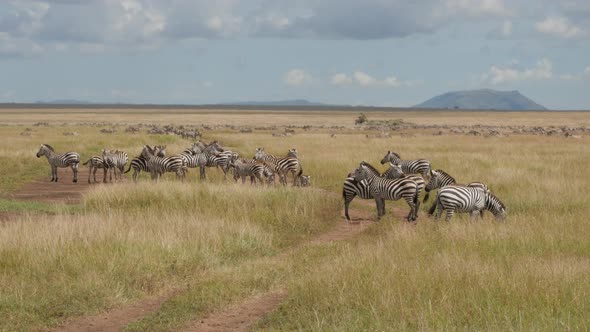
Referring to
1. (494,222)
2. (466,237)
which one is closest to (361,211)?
(494,222)

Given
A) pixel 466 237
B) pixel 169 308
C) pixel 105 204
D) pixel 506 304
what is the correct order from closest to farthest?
pixel 506 304 → pixel 169 308 → pixel 466 237 → pixel 105 204

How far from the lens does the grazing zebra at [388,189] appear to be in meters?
18.0

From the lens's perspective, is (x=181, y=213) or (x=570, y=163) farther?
(x=570, y=163)

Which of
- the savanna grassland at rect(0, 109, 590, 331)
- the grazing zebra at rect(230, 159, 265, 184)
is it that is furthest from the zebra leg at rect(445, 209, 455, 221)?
the grazing zebra at rect(230, 159, 265, 184)

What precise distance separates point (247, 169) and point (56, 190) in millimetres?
7530

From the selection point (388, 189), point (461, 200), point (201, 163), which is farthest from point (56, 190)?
point (461, 200)

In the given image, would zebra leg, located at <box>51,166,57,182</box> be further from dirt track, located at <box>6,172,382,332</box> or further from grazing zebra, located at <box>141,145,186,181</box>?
dirt track, located at <box>6,172,382,332</box>

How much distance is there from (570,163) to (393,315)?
25574mm

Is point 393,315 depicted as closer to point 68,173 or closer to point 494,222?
point 494,222

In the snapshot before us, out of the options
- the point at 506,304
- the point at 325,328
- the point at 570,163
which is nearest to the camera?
the point at 325,328

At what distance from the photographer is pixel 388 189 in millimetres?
18438

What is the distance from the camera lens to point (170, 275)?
36.6 ft

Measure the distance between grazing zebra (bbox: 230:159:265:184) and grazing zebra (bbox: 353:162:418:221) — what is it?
6.86 metres

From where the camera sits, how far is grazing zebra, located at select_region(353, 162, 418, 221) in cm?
1805
